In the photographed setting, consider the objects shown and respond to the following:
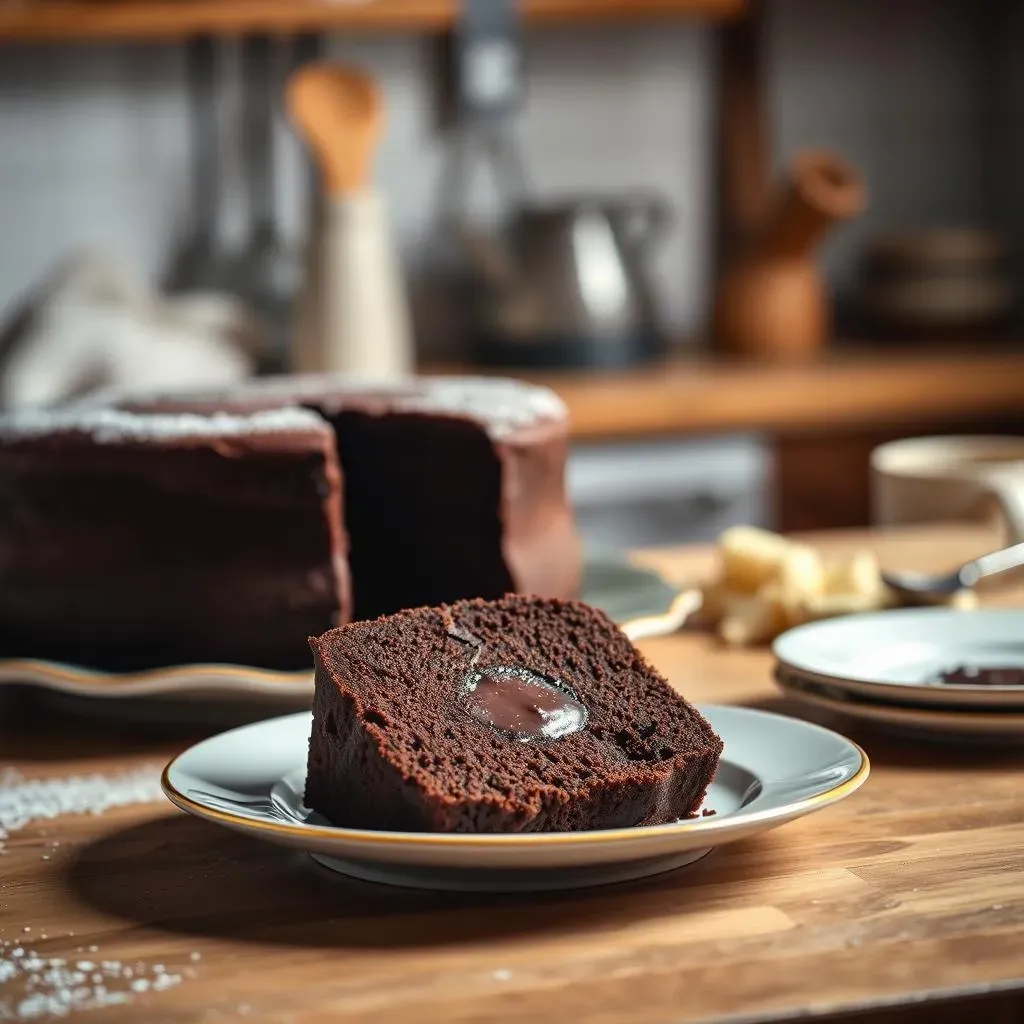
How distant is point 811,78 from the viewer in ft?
10.8

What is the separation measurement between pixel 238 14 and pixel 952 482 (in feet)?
5.37

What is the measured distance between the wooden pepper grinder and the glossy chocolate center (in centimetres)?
209

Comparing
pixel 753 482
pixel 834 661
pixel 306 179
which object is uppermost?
pixel 306 179

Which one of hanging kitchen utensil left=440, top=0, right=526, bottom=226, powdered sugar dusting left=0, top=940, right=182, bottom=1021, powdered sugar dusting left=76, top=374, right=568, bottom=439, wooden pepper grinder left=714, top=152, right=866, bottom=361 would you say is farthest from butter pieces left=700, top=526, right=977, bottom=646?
hanging kitchen utensil left=440, top=0, right=526, bottom=226

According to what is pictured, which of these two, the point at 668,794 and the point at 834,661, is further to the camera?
the point at 834,661

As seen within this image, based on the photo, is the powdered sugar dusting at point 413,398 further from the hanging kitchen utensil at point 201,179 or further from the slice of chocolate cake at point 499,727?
the hanging kitchen utensil at point 201,179

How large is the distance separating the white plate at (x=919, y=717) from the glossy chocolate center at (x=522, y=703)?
22 cm

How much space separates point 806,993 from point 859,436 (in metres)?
2.11

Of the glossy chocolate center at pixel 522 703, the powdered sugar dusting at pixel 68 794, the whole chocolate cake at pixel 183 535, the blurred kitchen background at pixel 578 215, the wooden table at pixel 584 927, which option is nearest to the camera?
the wooden table at pixel 584 927

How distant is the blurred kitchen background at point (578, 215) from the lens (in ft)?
8.06

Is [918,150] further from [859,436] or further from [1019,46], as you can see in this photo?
[859,436]

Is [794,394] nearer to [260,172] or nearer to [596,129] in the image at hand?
[596,129]

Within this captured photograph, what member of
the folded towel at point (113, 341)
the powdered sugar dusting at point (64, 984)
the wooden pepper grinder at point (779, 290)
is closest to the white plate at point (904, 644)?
the powdered sugar dusting at point (64, 984)

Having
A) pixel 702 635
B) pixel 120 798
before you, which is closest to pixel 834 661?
pixel 702 635
